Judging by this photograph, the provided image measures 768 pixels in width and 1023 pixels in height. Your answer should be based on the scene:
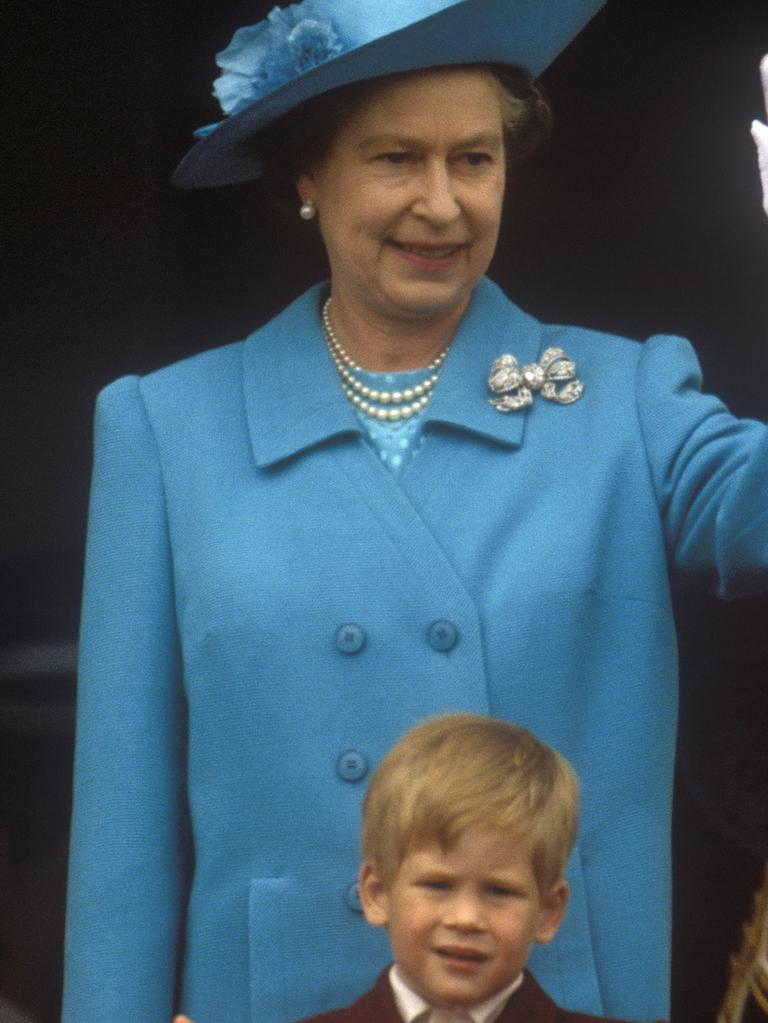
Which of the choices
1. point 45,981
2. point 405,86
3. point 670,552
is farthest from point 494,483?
point 45,981

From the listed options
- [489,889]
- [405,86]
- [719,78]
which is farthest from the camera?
[719,78]

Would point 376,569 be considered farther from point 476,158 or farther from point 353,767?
point 476,158

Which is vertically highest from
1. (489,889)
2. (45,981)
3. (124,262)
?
(124,262)

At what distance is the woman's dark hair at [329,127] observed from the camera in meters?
2.56

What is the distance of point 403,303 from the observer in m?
2.55

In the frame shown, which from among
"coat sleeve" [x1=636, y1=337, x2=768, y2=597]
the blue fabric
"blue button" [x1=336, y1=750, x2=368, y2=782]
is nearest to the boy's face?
"blue button" [x1=336, y1=750, x2=368, y2=782]

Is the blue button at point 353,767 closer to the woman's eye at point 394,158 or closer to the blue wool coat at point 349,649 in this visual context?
the blue wool coat at point 349,649

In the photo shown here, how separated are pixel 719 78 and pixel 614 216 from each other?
235 millimetres

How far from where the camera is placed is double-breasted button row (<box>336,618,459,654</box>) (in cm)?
247

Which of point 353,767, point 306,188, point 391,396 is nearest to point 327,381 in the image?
point 391,396

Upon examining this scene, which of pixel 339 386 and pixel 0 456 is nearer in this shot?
pixel 339 386

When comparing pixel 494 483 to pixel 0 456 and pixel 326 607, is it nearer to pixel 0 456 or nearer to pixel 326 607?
pixel 326 607

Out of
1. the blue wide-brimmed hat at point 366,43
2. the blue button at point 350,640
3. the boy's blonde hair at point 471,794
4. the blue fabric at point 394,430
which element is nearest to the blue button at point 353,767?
the blue button at point 350,640

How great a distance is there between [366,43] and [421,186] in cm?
16
